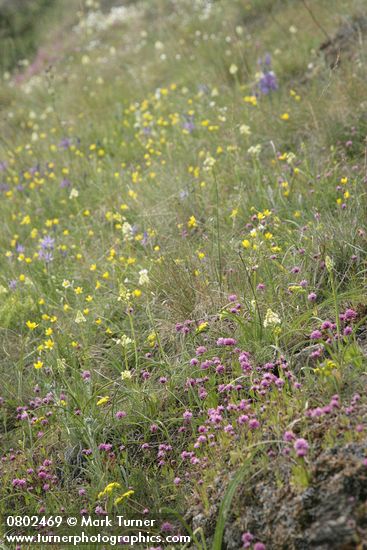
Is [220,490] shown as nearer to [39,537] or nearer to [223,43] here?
[39,537]

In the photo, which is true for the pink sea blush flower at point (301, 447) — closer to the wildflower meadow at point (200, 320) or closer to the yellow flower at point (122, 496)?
the wildflower meadow at point (200, 320)

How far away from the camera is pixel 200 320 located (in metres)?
3.08

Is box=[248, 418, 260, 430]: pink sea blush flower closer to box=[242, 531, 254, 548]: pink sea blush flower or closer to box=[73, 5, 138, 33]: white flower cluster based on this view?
box=[242, 531, 254, 548]: pink sea blush flower

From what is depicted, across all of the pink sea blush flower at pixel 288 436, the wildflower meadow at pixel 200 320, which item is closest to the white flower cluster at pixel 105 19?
the wildflower meadow at pixel 200 320

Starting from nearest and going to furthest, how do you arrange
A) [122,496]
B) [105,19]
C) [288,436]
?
[288,436] → [122,496] → [105,19]

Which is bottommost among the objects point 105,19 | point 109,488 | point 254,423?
point 109,488

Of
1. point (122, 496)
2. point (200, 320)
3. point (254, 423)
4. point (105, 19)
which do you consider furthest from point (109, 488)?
point (105, 19)

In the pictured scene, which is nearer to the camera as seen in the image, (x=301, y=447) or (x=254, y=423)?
(x=301, y=447)

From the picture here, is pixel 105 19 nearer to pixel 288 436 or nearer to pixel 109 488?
pixel 109 488

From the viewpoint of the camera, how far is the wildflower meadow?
2096mm

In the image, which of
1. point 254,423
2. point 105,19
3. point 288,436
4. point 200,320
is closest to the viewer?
point 288,436

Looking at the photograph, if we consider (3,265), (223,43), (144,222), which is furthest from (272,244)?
(223,43)

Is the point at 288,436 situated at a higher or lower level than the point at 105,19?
lower

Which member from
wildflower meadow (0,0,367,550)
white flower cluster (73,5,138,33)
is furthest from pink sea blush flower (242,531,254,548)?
white flower cluster (73,5,138,33)
